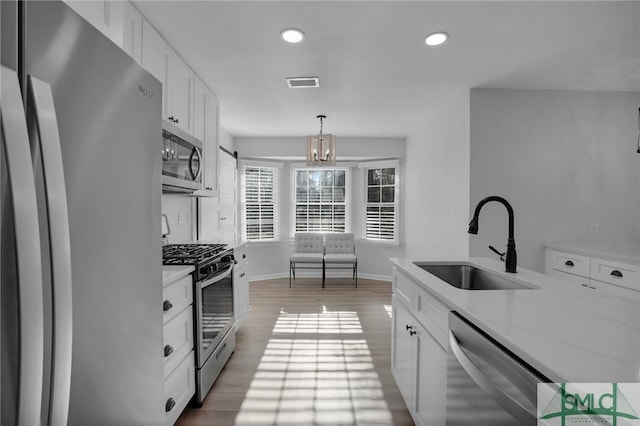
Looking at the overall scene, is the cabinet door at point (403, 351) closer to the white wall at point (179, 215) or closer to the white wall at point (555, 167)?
the white wall at point (555, 167)

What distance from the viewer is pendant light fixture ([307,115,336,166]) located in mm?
3791

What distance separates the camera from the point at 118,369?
34.0 inches

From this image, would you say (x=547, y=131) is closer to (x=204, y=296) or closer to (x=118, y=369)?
(x=204, y=296)

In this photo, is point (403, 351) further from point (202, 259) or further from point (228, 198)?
point (228, 198)

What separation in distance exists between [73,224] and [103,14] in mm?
1147

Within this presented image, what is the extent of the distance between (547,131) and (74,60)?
4.02 m

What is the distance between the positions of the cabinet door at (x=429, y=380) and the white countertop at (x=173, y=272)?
51.6 inches

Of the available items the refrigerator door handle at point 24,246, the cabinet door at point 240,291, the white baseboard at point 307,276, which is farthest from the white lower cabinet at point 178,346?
the white baseboard at point 307,276

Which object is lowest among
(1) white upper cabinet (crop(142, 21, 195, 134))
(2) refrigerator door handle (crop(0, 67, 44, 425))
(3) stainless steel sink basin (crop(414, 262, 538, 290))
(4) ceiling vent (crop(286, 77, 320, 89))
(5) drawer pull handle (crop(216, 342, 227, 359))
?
(5) drawer pull handle (crop(216, 342, 227, 359))

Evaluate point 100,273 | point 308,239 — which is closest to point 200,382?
point 100,273

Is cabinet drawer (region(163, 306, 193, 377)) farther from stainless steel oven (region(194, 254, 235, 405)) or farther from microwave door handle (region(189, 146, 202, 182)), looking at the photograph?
microwave door handle (region(189, 146, 202, 182))

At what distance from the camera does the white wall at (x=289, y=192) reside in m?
5.70

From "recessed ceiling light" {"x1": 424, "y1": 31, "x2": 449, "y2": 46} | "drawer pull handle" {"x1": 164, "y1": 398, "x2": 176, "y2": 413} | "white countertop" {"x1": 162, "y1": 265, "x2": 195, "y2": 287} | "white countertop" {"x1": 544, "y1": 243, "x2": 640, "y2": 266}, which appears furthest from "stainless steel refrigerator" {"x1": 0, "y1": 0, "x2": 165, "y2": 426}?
"white countertop" {"x1": 544, "y1": 243, "x2": 640, "y2": 266}

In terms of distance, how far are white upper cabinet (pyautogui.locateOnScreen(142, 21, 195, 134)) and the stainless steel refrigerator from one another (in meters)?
1.43
